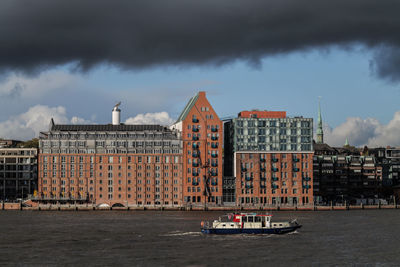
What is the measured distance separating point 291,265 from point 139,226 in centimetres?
6153

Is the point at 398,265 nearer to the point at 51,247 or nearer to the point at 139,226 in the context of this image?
the point at 51,247

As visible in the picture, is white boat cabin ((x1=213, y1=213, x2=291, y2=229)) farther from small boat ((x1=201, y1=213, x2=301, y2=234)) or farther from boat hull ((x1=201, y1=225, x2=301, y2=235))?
boat hull ((x1=201, y1=225, x2=301, y2=235))

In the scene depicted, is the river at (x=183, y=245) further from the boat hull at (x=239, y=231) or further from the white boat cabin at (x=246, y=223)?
the white boat cabin at (x=246, y=223)

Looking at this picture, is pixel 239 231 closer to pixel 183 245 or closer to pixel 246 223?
pixel 246 223

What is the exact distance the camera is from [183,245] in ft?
379

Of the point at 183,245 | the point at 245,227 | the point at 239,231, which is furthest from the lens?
the point at 245,227

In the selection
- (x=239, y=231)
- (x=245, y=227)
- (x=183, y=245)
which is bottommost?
(x=183, y=245)

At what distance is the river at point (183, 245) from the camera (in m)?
99.2

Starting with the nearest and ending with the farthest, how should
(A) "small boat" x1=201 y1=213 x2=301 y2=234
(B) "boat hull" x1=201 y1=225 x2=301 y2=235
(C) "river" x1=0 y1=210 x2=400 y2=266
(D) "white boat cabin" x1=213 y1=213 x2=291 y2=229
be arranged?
(C) "river" x1=0 y1=210 x2=400 y2=266, (B) "boat hull" x1=201 y1=225 x2=301 y2=235, (A) "small boat" x1=201 y1=213 x2=301 y2=234, (D) "white boat cabin" x1=213 y1=213 x2=291 y2=229

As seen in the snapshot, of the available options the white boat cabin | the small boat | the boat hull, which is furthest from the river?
the white boat cabin

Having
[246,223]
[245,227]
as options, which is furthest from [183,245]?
[246,223]

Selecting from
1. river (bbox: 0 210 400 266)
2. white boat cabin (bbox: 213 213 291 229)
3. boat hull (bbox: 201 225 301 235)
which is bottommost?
river (bbox: 0 210 400 266)

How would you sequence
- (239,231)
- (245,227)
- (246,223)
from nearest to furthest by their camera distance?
1. (239,231)
2. (245,227)
3. (246,223)

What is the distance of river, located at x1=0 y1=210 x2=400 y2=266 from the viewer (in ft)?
326
